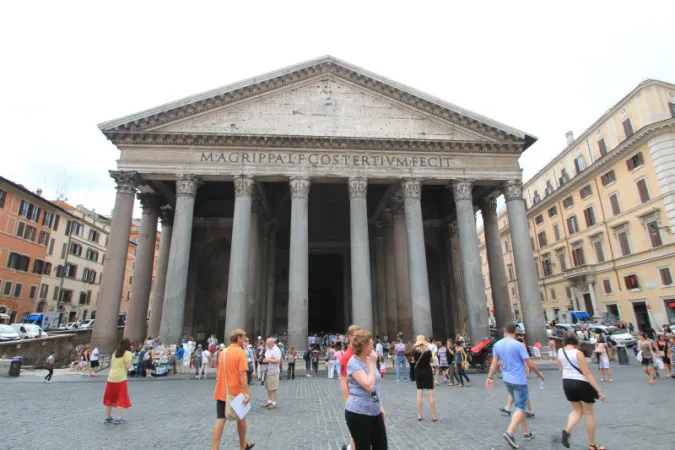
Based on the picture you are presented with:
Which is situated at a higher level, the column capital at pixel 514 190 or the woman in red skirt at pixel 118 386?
the column capital at pixel 514 190

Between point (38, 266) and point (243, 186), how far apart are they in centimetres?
2658

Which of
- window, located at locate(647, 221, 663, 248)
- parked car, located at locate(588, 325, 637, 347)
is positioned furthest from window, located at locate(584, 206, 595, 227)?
parked car, located at locate(588, 325, 637, 347)

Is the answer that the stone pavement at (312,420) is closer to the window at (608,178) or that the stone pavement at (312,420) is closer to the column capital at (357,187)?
the column capital at (357,187)

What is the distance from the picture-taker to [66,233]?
36.6 meters

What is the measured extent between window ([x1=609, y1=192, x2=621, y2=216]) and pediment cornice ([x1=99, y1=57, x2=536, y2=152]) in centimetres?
1286


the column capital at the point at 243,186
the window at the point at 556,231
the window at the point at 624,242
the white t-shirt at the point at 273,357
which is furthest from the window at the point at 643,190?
the white t-shirt at the point at 273,357

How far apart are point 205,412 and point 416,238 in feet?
40.4

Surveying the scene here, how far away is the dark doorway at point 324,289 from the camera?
2833 centimetres

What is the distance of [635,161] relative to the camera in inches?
1006

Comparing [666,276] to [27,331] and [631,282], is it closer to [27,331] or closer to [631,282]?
[631,282]

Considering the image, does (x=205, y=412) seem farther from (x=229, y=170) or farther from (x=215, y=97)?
(x=215, y=97)

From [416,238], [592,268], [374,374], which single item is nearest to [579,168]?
[592,268]

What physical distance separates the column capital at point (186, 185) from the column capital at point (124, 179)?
204cm

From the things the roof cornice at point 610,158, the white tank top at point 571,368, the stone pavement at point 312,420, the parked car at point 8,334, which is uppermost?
the roof cornice at point 610,158
